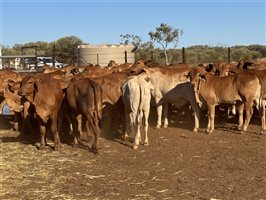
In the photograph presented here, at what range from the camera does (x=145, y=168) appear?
884 cm

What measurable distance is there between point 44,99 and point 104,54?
995 inches

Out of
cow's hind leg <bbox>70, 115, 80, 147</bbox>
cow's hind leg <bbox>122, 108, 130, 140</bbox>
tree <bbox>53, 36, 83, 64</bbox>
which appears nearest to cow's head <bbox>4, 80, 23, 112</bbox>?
cow's hind leg <bbox>70, 115, 80, 147</bbox>

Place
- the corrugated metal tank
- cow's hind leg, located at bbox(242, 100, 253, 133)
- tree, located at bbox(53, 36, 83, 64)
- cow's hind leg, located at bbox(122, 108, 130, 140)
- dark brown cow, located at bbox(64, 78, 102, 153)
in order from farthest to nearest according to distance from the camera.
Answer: tree, located at bbox(53, 36, 83, 64) < the corrugated metal tank < cow's hind leg, located at bbox(242, 100, 253, 133) < cow's hind leg, located at bbox(122, 108, 130, 140) < dark brown cow, located at bbox(64, 78, 102, 153)

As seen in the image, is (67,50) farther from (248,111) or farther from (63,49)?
(248,111)

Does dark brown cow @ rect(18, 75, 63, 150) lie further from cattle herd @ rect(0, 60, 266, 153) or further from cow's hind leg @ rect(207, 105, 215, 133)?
cow's hind leg @ rect(207, 105, 215, 133)

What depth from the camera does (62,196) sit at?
7270mm

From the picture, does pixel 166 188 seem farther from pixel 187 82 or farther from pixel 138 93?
pixel 187 82

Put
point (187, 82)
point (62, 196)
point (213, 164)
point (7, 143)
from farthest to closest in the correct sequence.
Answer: point (187, 82) → point (7, 143) → point (213, 164) → point (62, 196)

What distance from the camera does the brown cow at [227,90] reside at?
12273 millimetres

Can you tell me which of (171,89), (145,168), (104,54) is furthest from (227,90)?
(104,54)

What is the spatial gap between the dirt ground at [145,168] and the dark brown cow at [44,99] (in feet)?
1.79

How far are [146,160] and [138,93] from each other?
6.34ft

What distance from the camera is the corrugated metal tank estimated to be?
3481 cm

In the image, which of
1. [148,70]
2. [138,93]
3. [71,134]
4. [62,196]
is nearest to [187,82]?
[148,70]
